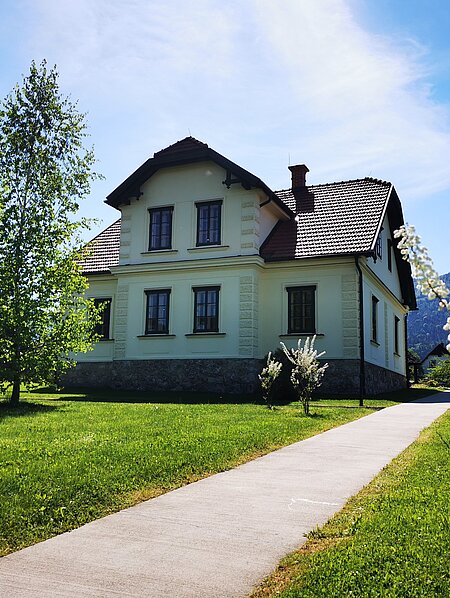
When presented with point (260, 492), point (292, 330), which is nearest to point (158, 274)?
point (292, 330)

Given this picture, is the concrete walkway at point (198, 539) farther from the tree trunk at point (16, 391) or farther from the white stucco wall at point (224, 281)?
the white stucco wall at point (224, 281)

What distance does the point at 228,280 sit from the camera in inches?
816

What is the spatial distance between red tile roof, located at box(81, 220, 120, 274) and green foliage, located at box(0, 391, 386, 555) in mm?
10982

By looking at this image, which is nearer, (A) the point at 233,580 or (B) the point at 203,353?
A: (A) the point at 233,580

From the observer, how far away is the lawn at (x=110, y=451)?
5.05 m

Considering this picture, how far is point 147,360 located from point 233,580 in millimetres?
18114

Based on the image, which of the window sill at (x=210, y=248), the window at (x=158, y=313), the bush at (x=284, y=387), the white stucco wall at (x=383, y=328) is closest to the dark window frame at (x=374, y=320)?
the white stucco wall at (x=383, y=328)

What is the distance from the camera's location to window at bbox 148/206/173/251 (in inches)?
870

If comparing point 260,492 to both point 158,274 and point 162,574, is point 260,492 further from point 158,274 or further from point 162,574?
point 158,274

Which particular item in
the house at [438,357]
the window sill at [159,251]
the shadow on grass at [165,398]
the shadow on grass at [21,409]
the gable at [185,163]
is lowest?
the shadow on grass at [21,409]

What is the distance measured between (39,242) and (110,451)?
8892 millimetres

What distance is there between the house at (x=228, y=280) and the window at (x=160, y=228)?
4cm

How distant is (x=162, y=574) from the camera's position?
11.9ft

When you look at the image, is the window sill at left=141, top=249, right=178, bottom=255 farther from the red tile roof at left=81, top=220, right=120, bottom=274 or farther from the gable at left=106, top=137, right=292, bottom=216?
the gable at left=106, top=137, right=292, bottom=216
